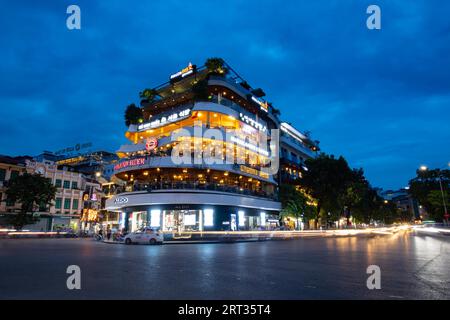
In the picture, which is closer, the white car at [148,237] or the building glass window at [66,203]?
the white car at [148,237]

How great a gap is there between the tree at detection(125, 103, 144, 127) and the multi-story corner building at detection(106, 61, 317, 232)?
3.14ft

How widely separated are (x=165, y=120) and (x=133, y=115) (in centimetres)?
818

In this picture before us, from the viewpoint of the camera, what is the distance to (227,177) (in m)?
43.8

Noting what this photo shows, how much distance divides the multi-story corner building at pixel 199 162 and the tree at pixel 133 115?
958 millimetres

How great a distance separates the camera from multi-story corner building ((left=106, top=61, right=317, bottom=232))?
37.6 meters

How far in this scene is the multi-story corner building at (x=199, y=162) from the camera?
123ft

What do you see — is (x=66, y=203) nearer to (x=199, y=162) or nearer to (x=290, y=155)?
(x=199, y=162)

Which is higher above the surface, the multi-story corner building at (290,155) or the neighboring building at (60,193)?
the multi-story corner building at (290,155)

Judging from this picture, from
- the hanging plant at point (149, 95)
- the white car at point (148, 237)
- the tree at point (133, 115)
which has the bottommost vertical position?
the white car at point (148, 237)

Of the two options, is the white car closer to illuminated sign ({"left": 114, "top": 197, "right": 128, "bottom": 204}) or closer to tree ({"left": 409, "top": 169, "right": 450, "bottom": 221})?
illuminated sign ({"left": 114, "top": 197, "right": 128, "bottom": 204})

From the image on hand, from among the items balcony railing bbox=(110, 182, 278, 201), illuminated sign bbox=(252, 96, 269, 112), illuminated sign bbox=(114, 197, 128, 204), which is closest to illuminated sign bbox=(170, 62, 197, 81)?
illuminated sign bbox=(252, 96, 269, 112)

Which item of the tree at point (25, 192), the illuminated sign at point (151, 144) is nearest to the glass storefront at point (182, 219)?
the illuminated sign at point (151, 144)

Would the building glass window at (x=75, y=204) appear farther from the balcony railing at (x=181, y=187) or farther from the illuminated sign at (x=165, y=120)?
the illuminated sign at (x=165, y=120)
